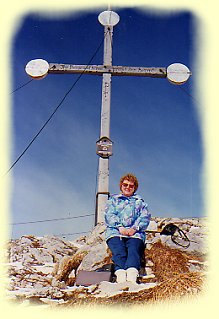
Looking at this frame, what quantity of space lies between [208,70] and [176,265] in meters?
2.23

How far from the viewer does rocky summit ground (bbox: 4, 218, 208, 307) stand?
290 centimetres

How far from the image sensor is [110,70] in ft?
21.6

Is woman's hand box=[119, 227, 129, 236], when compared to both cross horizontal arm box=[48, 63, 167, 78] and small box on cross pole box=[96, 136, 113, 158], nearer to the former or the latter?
small box on cross pole box=[96, 136, 113, 158]

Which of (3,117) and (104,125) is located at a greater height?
(104,125)

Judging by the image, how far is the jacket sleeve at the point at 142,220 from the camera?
4.29 metres

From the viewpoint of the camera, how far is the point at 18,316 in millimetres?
2363

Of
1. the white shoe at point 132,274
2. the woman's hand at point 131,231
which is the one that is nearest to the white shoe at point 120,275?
the white shoe at point 132,274

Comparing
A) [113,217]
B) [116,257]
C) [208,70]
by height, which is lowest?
[116,257]

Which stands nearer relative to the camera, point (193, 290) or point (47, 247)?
point (193, 290)

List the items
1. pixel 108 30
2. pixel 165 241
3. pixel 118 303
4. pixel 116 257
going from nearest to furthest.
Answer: pixel 118 303 < pixel 116 257 < pixel 165 241 < pixel 108 30

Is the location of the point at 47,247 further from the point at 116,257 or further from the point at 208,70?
the point at 208,70

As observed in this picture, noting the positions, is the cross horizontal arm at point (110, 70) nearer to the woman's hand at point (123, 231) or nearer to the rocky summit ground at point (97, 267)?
the rocky summit ground at point (97, 267)

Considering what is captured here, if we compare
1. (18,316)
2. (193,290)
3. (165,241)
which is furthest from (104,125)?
(18,316)

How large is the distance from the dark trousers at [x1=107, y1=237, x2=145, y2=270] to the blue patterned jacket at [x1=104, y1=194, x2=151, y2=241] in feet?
0.24
